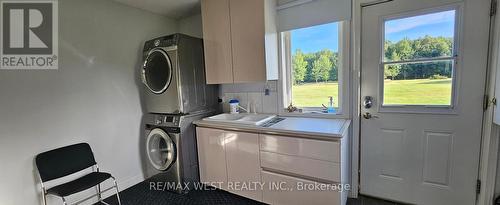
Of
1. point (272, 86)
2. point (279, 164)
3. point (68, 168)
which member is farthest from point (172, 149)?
point (272, 86)

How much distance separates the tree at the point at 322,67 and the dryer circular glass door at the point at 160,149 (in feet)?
5.62

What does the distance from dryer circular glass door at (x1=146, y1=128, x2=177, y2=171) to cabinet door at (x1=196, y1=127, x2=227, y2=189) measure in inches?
11.7

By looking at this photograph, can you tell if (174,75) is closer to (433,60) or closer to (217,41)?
(217,41)

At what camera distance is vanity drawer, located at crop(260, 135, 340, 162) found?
5.25 ft

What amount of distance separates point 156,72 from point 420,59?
2619 mm

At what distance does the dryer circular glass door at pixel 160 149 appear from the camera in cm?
230

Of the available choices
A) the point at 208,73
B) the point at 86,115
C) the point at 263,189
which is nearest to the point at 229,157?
the point at 263,189

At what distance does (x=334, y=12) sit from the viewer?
1976 mm

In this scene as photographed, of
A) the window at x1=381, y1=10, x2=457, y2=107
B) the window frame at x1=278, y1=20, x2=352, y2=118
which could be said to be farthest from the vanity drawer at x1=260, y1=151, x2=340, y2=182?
the window at x1=381, y1=10, x2=457, y2=107

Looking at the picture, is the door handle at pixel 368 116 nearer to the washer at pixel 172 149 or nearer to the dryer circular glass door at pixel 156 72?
the washer at pixel 172 149

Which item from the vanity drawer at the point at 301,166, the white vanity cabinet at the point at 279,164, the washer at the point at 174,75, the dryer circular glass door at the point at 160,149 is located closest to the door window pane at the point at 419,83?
the white vanity cabinet at the point at 279,164

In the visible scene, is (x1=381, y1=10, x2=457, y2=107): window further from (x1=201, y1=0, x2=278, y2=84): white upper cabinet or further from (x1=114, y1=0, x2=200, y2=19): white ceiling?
(x1=114, y1=0, x2=200, y2=19): white ceiling

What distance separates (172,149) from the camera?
2.29m

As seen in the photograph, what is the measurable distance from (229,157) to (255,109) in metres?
0.70
